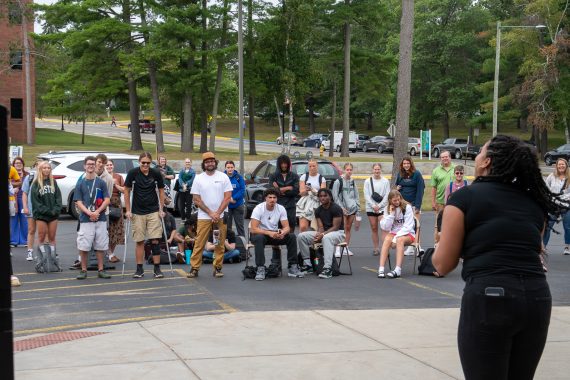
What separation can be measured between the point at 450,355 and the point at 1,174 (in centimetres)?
549

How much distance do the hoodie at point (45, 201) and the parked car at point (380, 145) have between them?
58148 mm

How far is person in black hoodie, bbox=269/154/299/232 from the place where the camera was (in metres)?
14.1

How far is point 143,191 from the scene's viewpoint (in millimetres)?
12008

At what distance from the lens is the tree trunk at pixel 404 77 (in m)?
21.2

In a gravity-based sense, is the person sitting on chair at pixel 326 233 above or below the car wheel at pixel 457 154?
above

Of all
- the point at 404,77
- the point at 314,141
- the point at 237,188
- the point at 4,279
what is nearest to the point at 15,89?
the point at 314,141

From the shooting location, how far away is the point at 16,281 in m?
11.3

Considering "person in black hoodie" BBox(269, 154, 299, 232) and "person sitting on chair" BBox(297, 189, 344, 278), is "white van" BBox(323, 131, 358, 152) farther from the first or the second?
"person sitting on chair" BBox(297, 189, 344, 278)

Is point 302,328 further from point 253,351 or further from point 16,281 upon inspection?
point 16,281

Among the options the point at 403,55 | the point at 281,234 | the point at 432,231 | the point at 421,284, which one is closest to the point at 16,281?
the point at 281,234

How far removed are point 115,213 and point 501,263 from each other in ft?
33.2

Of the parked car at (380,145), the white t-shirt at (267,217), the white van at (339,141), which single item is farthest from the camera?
the parked car at (380,145)

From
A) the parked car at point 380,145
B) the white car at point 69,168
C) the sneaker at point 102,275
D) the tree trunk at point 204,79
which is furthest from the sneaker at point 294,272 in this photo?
the parked car at point 380,145

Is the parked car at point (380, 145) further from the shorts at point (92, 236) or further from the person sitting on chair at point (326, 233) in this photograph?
the shorts at point (92, 236)
